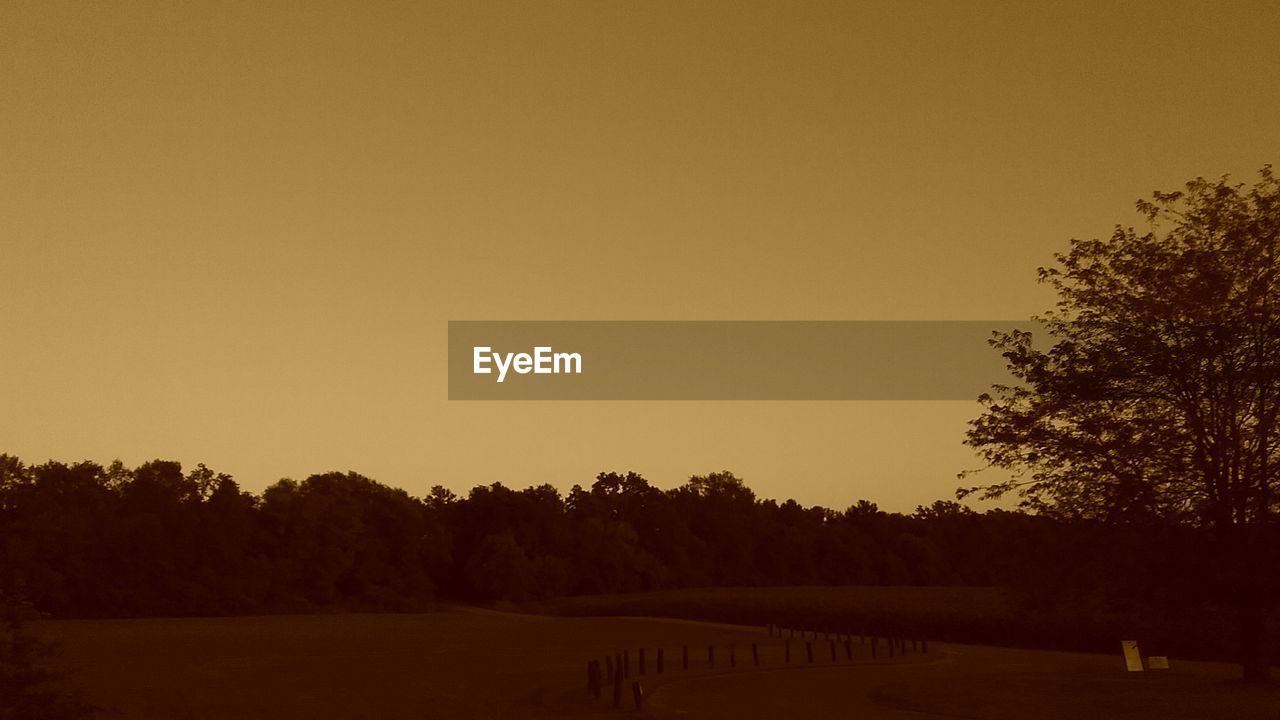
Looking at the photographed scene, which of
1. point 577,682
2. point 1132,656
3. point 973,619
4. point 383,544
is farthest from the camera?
point 383,544

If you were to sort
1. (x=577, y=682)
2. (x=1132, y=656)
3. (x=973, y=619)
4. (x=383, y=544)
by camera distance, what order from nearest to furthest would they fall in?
(x=1132, y=656) < (x=577, y=682) < (x=973, y=619) < (x=383, y=544)

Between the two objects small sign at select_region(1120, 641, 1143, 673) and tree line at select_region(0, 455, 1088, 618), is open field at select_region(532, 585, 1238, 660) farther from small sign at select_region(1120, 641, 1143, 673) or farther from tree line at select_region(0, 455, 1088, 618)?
tree line at select_region(0, 455, 1088, 618)

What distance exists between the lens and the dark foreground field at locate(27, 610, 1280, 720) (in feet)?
107

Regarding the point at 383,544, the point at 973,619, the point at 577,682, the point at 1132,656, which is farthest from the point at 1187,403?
the point at 383,544

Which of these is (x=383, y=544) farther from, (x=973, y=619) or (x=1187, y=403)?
(x=1187, y=403)

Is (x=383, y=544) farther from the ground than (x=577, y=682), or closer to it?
farther from the ground

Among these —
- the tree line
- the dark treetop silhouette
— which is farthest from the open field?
the tree line

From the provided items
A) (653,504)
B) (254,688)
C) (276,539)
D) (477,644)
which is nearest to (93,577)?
(276,539)

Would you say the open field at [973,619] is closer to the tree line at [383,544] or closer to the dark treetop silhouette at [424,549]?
the dark treetop silhouette at [424,549]

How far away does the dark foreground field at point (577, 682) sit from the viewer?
3262 cm

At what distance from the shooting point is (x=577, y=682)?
4275 centimetres

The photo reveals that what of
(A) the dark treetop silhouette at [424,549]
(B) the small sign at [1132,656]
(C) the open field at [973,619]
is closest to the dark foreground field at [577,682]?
(B) the small sign at [1132,656]

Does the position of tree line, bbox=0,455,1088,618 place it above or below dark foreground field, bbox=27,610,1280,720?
above

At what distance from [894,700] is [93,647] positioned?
2087 inches
